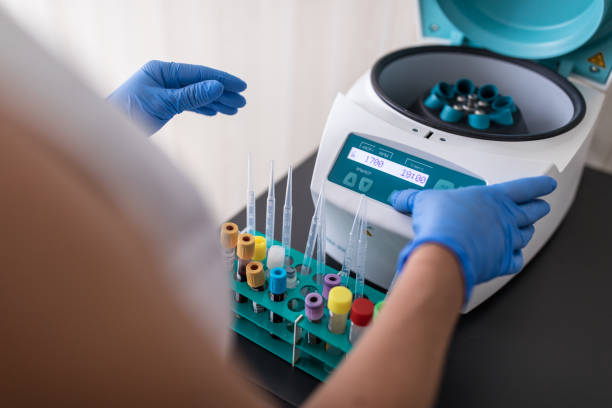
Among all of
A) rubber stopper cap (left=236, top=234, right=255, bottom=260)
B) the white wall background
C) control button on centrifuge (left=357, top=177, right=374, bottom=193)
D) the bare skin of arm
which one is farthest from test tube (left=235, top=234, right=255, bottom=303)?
the white wall background

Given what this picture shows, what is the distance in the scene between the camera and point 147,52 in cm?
162

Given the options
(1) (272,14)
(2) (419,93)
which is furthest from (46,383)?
(1) (272,14)

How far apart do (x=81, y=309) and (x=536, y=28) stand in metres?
1.15

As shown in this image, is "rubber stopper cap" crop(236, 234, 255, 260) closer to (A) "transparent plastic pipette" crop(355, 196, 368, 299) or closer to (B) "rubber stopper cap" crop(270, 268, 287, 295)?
(B) "rubber stopper cap" crop(270, 268, 287, 295)

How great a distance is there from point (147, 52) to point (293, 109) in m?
0.60

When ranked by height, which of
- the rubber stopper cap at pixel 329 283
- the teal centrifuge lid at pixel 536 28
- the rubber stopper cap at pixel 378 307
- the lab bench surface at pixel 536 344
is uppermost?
the teal centrifuge lid at pixel 536 28

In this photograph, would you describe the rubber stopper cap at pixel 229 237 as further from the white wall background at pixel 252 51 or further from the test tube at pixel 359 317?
the white wall background at pixel 252 51

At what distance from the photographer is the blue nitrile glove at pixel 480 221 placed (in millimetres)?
635

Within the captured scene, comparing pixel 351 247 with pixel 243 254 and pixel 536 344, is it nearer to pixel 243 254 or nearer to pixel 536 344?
pixel 243 254

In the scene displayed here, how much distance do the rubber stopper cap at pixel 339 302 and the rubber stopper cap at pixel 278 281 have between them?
0.08 metres

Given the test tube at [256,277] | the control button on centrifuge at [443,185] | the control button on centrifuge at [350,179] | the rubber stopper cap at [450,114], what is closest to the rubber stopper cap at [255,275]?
the test tube at [256,277]

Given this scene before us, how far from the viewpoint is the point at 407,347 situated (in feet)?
1.60

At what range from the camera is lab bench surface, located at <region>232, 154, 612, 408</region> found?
0.78 m

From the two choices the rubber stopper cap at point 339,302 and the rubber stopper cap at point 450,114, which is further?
the rubber stopper cap at point 450,114
